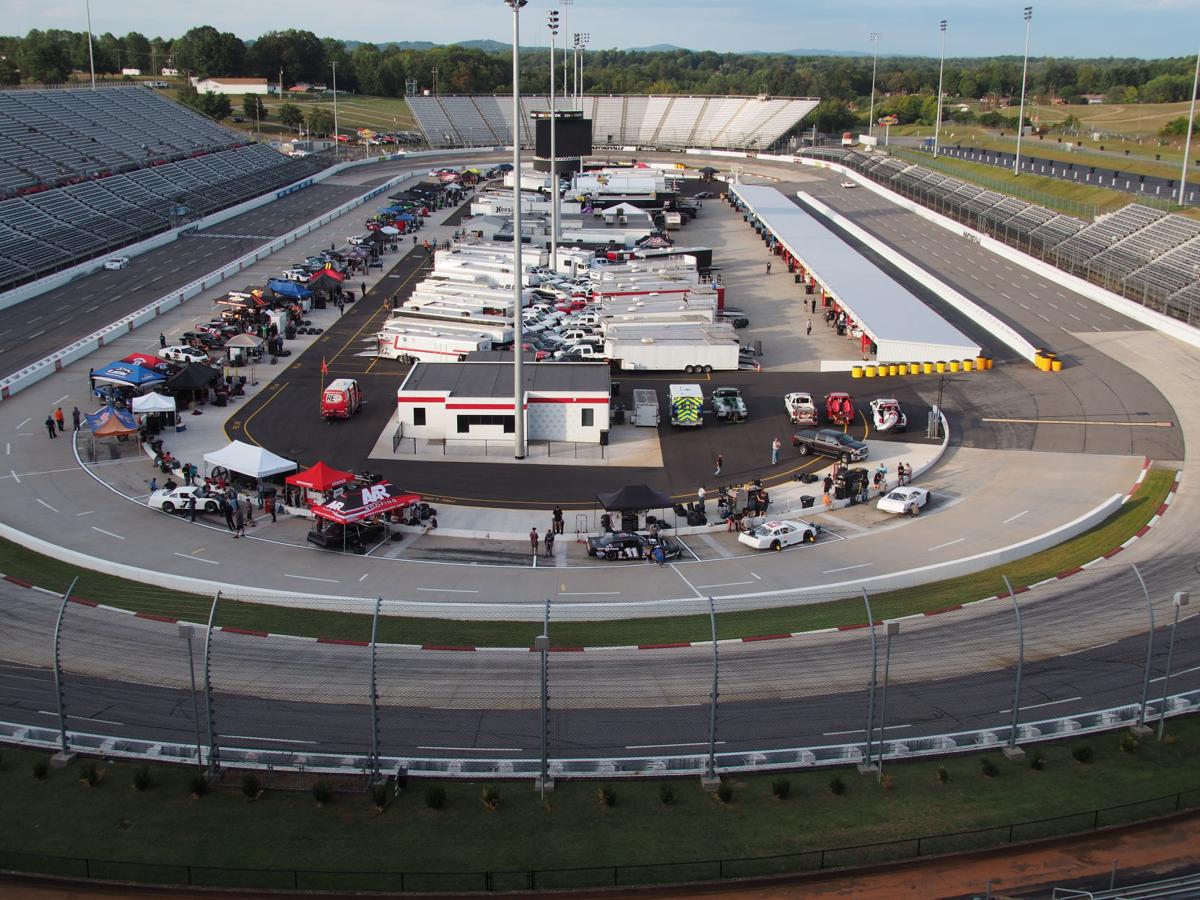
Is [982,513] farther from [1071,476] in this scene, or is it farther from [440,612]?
[440,612]

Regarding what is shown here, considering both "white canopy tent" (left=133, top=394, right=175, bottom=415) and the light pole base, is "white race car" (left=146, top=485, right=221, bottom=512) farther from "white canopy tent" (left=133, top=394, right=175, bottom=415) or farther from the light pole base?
the light pole base

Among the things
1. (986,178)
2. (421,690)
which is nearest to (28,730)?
(421,690)

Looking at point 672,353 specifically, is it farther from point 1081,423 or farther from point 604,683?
point 604,683

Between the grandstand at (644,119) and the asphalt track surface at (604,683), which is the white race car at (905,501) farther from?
the grandstand at (644,119)

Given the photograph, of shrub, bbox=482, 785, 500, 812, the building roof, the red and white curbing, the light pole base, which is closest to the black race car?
the red and white curbing

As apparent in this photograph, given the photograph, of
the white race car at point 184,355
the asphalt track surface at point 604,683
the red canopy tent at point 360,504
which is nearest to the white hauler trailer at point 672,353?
the white race car at point 184,355

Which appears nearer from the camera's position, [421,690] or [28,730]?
[28,730]
